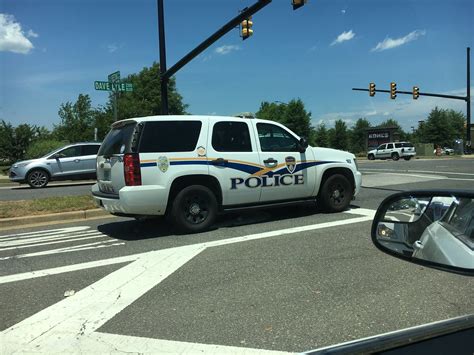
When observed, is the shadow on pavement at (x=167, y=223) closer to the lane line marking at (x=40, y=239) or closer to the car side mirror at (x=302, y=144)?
the lane line marking at (x=40, y=239)

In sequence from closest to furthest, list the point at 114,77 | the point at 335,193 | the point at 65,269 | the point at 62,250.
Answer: the point at 65,269, the point at 62,250, the point at 335,193, the point at 114,77

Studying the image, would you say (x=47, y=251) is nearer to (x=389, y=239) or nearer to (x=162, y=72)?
(x=389, y=239)

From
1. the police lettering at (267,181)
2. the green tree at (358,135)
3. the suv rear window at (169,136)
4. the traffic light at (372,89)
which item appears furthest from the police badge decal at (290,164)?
the green tree at (358,135)

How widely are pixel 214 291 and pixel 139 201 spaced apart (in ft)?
9.28

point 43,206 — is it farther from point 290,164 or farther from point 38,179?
point 38,179

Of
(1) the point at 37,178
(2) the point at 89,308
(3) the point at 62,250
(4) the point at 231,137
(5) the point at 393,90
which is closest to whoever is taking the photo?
(2) the point at 89,308

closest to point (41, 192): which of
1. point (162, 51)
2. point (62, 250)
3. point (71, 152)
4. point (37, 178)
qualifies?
point (37, 178)

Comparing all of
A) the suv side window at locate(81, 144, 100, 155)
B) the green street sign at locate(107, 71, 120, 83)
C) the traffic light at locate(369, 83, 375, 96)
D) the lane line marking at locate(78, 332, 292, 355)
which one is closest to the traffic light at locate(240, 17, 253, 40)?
the green street sign at locate(107, 71, 120, 83)

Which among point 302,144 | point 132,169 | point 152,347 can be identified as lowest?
point 152,347

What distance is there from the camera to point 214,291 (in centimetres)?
475

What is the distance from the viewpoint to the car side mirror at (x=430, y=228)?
1.99 meters

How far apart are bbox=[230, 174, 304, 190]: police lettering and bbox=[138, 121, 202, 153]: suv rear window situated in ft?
3.39

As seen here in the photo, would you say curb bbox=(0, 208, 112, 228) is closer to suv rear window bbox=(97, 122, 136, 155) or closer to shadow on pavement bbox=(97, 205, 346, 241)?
shadow on pavement bbox=(97, 205, 346, 241)

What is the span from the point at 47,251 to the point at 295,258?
371 centimetres
